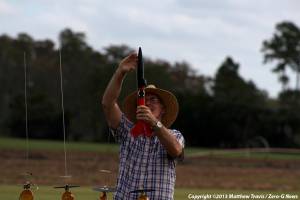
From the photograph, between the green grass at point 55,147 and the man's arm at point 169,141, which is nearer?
the man's arm at point 169,141

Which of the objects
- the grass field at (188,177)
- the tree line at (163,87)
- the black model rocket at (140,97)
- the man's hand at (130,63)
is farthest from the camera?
the tree line at (163,87)

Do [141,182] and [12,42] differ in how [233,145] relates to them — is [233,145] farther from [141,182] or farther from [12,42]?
[141,182]

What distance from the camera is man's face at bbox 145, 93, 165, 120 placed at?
266 inches

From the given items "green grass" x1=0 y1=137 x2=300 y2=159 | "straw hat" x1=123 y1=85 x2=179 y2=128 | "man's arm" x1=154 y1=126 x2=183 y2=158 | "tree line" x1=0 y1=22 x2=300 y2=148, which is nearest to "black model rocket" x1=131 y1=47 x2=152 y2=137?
"man's arm" x1=154 y1=126 x2=183 y2=158

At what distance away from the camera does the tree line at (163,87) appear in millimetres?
81812

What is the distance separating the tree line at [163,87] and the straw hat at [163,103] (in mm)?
59059

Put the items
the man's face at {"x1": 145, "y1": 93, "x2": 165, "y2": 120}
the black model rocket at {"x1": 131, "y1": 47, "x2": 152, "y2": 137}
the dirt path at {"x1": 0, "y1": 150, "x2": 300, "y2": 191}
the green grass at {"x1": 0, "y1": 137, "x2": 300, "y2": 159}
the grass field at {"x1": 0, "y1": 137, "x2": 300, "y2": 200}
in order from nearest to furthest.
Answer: the black model rocket at {"x1": 131, "y1": 47, "x2": 152, "y2": 137} < the man's face at {"x1": 145, "y1": 93, "x2": 165, "y2": 120} < the grass field at {"x1": 0, "y1": 137, "x2": 300, "y2": 200} < the dirt path at {"x1": 0, "y1": 150, "x2": 300, "y2": 191} < the green grass at {"x1": 0, "y1": 137, "x2": 300, "y2": 159}

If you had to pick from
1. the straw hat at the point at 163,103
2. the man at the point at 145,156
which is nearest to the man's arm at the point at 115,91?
the man at the point at 145,156

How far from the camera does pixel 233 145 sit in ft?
267

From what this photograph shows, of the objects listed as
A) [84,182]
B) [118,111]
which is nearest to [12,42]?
[84,182]

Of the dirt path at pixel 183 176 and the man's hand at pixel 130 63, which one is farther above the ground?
the man's hand at pixel 130 63

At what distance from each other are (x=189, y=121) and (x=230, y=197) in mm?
65195

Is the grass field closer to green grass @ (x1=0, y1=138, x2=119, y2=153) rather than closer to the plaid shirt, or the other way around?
green grass @ (x1=0, y1=138, x2=119, y2=153)

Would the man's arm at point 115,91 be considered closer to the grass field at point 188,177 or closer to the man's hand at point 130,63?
the man's hand at point 130,63
